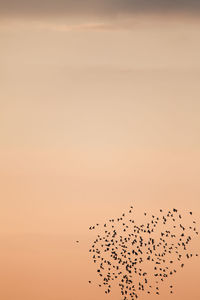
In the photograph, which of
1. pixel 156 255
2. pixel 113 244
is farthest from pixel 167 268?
pixel 113 244

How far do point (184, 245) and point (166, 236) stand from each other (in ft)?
35.5

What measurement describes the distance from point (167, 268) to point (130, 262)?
211 inches

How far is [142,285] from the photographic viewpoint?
5788cm

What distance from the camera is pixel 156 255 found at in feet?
192

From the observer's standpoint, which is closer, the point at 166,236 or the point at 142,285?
the point at 166,236

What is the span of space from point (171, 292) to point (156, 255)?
423cm

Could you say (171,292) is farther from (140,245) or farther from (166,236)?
(166,236)

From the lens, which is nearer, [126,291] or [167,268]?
[167,268]

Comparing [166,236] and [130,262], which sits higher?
[130,262]

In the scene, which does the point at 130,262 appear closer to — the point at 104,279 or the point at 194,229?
the point at 104,279

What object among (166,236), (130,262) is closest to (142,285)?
(130,262)

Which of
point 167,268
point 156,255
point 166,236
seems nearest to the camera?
point 166,236

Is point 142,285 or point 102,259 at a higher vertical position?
point 102,259

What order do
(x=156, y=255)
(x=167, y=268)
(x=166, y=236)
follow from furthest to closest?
(x=156, y=255) < (x=167, y=268) < (x=166, y=236)
